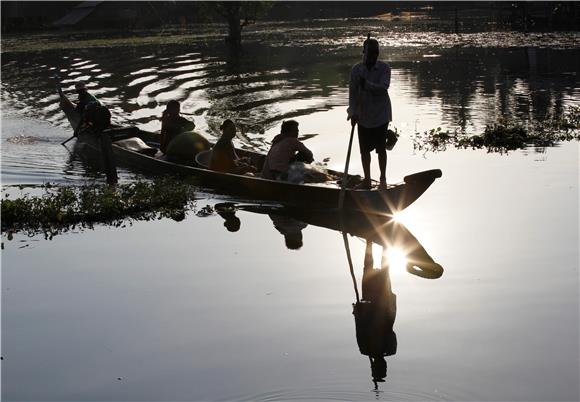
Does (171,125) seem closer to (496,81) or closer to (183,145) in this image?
(183,145)

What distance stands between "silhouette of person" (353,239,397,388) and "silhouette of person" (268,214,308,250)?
1.24 metres

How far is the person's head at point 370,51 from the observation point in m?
12.0

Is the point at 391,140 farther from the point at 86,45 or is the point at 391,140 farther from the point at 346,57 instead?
the point at 86,45

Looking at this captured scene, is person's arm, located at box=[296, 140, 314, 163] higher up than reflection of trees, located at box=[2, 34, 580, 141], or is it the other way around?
person's arm, located at box=[296, 140, 314, 163]

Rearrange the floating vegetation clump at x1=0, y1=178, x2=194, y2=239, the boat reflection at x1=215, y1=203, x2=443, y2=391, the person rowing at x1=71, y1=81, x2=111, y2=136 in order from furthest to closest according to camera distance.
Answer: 1. the person rowing at x1=71, y1=81, x2=111, y2=136
2. the floating vegetation clump at x1=0, y1=178, x2=194, y2=239
3. the boat reflection at x1=215, y1=203, x2=443, y2=391

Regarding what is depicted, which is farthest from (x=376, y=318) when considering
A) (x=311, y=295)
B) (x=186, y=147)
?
(x=186, y=147)

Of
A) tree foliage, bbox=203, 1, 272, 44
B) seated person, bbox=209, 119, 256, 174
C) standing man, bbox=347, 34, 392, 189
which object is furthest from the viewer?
tree foliage, bbox=203, 1, 272, 44

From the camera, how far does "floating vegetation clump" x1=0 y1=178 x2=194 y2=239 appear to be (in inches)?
490

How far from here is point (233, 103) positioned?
2758 centimetres

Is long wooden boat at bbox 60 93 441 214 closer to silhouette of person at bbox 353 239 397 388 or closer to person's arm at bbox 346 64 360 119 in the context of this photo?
person's arm at bbox 346 64 360 119

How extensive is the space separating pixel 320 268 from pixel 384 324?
A: 2038 millimetres

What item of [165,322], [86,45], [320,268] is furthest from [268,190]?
[86,45]

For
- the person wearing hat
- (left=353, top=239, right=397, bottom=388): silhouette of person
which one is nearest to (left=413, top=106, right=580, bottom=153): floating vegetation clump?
the person wearing hat

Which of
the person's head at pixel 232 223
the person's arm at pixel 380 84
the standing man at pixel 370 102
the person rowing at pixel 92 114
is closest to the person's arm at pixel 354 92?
the standing man at pixel 370 102
